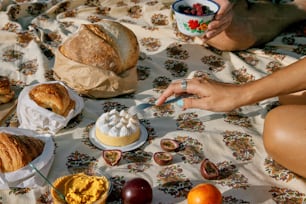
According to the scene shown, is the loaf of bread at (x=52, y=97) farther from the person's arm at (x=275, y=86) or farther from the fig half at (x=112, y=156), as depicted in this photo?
the person's arm at (x=275, y=86)

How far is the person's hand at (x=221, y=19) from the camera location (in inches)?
81.4

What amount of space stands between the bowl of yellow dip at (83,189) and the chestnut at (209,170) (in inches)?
13.5

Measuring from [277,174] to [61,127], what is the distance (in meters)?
0.80

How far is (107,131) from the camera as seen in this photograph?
5.62 ft

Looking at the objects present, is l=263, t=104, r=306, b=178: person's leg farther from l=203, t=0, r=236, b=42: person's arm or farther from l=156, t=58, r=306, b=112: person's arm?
l=203, t=0, r=236, b=42: person's arm

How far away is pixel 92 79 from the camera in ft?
6.45

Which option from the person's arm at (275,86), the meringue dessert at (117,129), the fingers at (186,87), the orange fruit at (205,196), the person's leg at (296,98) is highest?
the person's arm at (275,86)

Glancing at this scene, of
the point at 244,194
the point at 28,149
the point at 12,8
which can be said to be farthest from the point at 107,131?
the point at 12,8

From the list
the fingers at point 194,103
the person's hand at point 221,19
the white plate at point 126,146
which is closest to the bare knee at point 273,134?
the fingers at point 194,103

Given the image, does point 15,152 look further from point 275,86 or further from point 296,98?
point 296,98

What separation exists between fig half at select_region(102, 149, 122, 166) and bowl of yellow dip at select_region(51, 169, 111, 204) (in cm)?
16

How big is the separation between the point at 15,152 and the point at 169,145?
55 cm

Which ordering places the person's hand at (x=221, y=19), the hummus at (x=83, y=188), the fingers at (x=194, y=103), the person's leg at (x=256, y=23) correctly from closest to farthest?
the hummus at (x=83, y=188)
the fingers at (x=194, y=103)
the person's hand at (x=221, y=19)
the person's leg at (x=256, y=23)

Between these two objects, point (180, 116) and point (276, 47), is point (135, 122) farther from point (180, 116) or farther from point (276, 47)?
point (276, 47)
